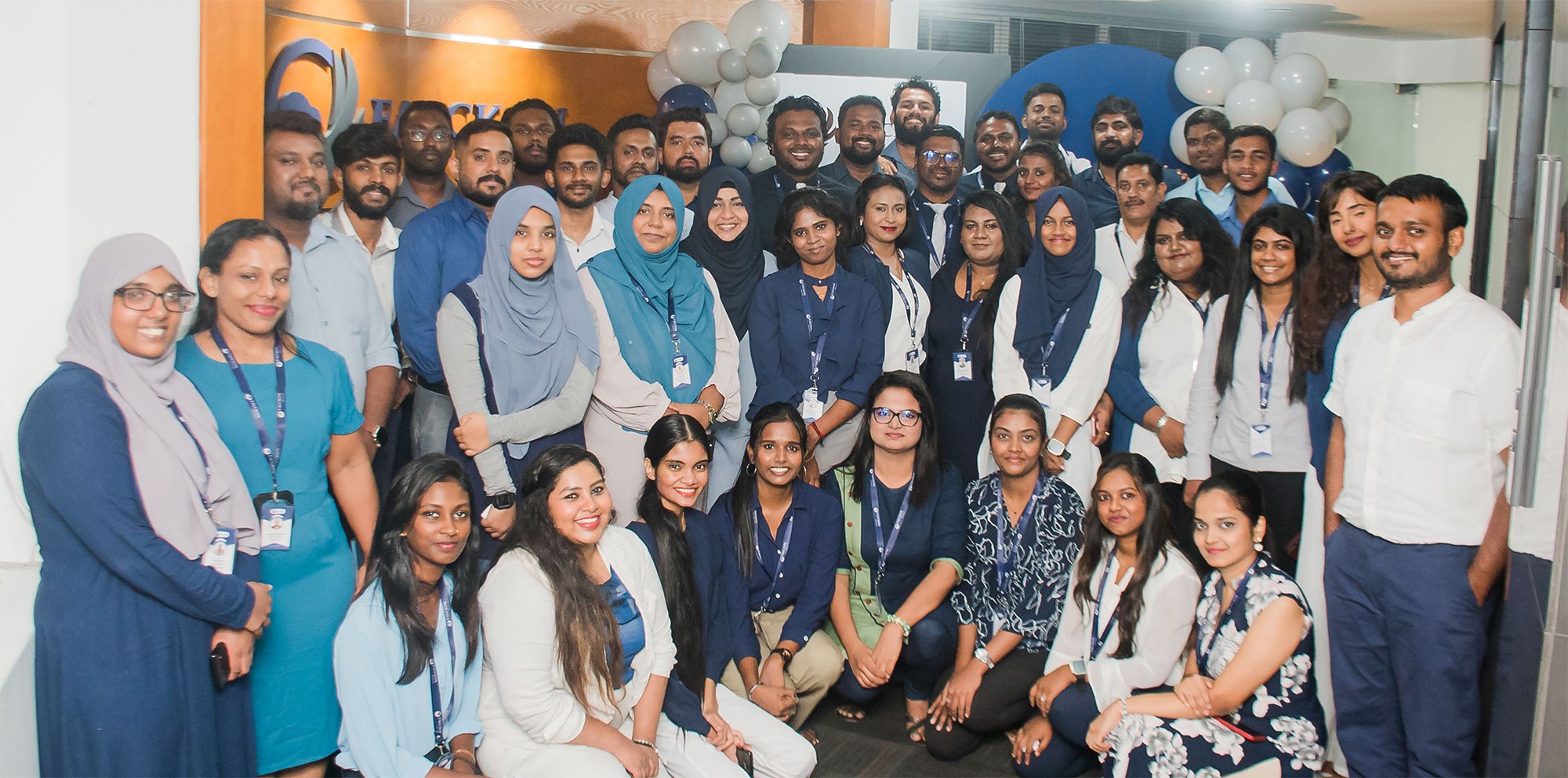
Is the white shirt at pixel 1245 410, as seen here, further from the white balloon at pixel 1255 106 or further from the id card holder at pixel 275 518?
the id card holder at pixel 275 518

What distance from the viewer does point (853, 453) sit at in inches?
142

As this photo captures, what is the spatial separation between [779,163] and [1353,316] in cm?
218

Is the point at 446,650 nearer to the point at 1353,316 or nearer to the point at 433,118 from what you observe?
the point at 433,118

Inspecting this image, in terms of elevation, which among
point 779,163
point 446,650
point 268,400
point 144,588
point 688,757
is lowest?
point 688,757

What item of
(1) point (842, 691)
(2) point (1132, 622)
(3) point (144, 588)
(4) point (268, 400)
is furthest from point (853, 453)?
(3) point (144, 588)

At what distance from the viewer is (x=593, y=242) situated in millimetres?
3867

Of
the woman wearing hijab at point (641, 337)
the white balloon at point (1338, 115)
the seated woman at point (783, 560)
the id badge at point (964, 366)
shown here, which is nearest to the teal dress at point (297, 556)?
the woman wearing hijab at point (641, 337)

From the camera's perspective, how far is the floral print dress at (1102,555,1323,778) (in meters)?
2.88

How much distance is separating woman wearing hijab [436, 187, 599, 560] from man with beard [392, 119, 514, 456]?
0.62ft

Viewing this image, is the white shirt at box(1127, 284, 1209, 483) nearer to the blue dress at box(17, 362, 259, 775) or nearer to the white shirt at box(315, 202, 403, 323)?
the white shirt at box(315, 202, 403, 323)

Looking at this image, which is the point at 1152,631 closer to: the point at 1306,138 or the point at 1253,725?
the point at 1253,725

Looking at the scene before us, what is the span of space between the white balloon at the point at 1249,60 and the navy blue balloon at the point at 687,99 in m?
2.08

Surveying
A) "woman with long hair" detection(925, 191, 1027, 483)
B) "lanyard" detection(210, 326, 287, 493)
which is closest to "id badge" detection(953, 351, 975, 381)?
"woman with long hair" detection(925, 191, 1027, 483)

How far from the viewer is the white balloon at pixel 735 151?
4.93m
